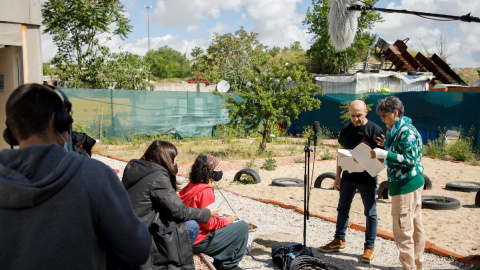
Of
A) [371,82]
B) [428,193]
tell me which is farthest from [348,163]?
Result: [371,82]

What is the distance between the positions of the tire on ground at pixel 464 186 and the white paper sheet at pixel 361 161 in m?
5.45

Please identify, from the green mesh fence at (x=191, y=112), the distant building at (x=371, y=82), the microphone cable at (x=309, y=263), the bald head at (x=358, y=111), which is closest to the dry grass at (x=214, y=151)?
the green mesh fence at (x=191, y=112)

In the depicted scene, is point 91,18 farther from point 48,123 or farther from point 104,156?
point 48,123

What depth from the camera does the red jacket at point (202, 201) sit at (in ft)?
13.9

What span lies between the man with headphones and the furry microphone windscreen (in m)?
4.73

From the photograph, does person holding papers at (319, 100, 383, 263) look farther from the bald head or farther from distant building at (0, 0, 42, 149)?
distant building at (0, 0, 42, 149)

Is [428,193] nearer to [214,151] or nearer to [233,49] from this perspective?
[214,151]

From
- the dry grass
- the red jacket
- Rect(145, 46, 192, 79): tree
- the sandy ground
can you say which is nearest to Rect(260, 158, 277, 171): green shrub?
the sandy ground

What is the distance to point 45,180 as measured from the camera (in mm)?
1568

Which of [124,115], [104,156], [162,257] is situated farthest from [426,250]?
[124,115]

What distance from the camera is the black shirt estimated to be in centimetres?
500

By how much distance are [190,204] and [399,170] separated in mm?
2215

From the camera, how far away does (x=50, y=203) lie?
1603mm

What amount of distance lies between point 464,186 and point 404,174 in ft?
18.9
